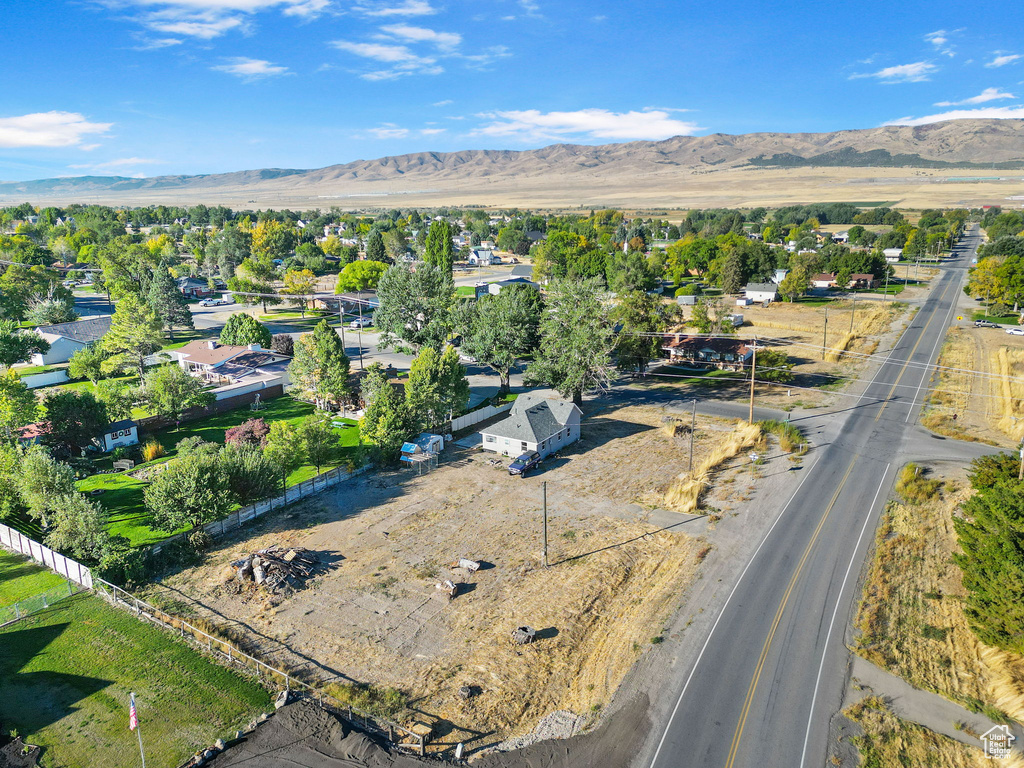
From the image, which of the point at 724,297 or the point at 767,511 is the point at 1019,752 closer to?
the point at 767,511

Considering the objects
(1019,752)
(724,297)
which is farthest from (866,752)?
(724,297)

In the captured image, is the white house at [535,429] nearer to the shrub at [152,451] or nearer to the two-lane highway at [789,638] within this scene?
the two-lane highway at [789,638]

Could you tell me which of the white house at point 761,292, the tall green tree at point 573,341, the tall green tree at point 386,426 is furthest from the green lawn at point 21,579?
the white house at point 761,292

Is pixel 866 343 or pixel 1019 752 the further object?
pixel 866 343

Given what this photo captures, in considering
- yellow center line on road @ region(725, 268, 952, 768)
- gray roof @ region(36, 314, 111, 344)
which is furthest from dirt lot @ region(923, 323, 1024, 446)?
gray roof @ region(36, 314, 111, 344)

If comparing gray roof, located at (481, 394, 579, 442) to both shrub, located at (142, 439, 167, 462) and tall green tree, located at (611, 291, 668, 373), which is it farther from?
shrub, located at (142, 439, 167, 462)

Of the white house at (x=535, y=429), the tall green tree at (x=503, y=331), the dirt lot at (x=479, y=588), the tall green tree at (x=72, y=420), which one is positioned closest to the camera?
the dirt lot at (x=479, y=588)
